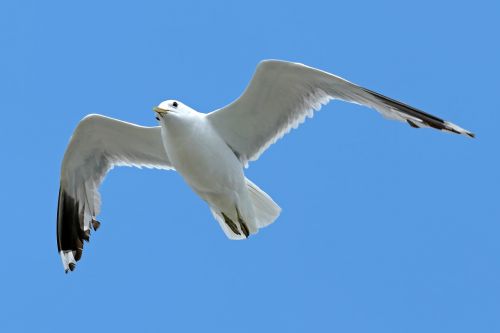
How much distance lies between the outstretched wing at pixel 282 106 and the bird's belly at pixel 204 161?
0.27 metres

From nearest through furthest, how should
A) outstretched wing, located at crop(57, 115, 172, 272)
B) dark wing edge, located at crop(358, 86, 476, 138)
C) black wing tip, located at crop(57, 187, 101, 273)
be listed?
dark wing edge, located at crop(358, 86, 476, 138) → outstretched wing, located at crop(57, 115, 172, 272) → black wing tip, located at crop(57, 187, 101, 273)

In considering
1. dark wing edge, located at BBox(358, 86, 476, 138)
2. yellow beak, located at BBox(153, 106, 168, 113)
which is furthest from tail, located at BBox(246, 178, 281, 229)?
dark wing edge, located at BBox(358, 86, 476, 138)

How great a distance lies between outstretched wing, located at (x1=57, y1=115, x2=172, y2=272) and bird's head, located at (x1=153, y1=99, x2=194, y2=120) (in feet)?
2.84

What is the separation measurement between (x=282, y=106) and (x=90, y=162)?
7.78 ft

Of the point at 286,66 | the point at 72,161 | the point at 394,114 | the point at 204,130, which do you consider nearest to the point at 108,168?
the point at 72,161

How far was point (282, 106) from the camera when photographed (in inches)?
409

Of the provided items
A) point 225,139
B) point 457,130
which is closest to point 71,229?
point 225,139

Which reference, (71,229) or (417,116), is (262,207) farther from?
(71,229)

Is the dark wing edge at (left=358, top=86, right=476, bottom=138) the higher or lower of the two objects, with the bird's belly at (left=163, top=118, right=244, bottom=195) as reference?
higher

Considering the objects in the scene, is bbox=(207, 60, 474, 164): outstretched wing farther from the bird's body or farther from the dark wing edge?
the bird's body

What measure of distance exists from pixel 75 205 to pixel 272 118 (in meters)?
2.62

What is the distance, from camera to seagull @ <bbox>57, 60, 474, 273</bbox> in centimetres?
990

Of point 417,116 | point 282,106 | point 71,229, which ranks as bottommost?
point 71,229

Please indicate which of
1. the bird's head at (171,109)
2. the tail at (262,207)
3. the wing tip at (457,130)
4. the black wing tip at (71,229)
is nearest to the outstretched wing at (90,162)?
the black wing tip at (71,229)
